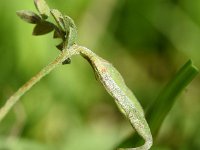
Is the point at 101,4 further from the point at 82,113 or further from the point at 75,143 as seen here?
the point at 75,143

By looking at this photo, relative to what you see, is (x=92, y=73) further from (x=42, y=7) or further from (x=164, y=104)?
(x=42, y=7)

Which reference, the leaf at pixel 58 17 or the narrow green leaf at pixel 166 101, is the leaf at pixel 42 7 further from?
the narrow green leaf at pixel 166 101

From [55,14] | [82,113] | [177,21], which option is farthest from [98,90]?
[55,14]

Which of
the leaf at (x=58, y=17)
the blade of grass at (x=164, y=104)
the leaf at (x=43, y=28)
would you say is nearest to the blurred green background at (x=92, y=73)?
the blade of grass at (x=164, y=104)

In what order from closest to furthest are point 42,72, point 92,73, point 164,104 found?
1. point 42,72
2. point 164,104
3. point 92,73

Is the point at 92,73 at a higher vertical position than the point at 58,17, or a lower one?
lower

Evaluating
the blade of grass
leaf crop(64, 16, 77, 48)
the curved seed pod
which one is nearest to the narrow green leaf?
the blade of grass

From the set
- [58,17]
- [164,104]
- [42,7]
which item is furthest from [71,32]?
[164,104]
